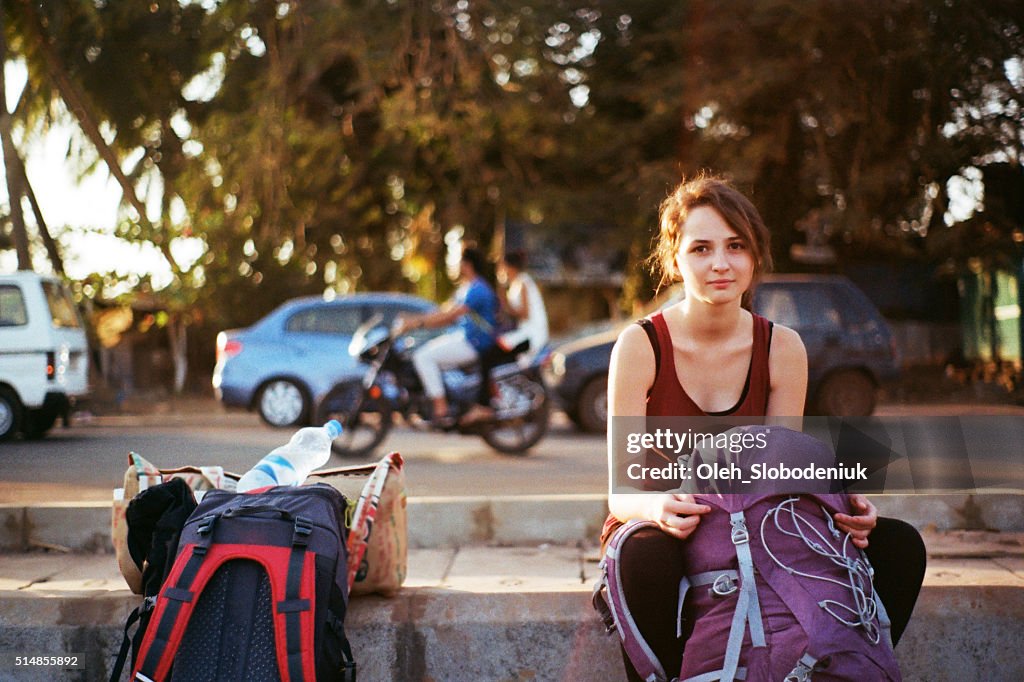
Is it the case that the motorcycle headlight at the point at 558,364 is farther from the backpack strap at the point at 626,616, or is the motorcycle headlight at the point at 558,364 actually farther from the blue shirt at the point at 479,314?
the backpack strap at the point at 626,616

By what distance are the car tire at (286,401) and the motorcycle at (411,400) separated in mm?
773

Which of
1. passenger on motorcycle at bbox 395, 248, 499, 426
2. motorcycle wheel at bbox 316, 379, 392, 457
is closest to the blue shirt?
passenger on motorcycle at bbox 395, 248, 499, 426

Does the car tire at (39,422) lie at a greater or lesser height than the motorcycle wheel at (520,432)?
greater

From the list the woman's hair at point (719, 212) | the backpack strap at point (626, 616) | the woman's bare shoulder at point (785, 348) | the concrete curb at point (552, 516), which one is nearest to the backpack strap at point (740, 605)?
the backpack strap at point (626, 616)

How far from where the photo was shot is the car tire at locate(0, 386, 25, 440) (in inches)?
125

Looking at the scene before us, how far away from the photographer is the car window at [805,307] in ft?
27.4

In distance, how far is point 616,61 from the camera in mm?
13320

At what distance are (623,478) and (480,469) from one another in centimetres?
429

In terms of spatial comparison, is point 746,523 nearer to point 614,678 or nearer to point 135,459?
point 614,678

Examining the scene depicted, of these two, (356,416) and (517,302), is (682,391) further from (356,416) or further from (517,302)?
(356,416)

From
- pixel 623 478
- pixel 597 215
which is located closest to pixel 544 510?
pixel 623 478

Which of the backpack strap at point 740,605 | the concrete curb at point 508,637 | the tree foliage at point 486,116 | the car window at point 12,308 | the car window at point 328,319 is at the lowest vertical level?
the concrete curb at point 508,637

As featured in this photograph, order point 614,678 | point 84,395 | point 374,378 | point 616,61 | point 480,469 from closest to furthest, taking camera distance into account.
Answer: point 614,678
point 84,395
point 480,469
point 374,378
point 616,61

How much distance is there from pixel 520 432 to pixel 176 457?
4.05 meters
